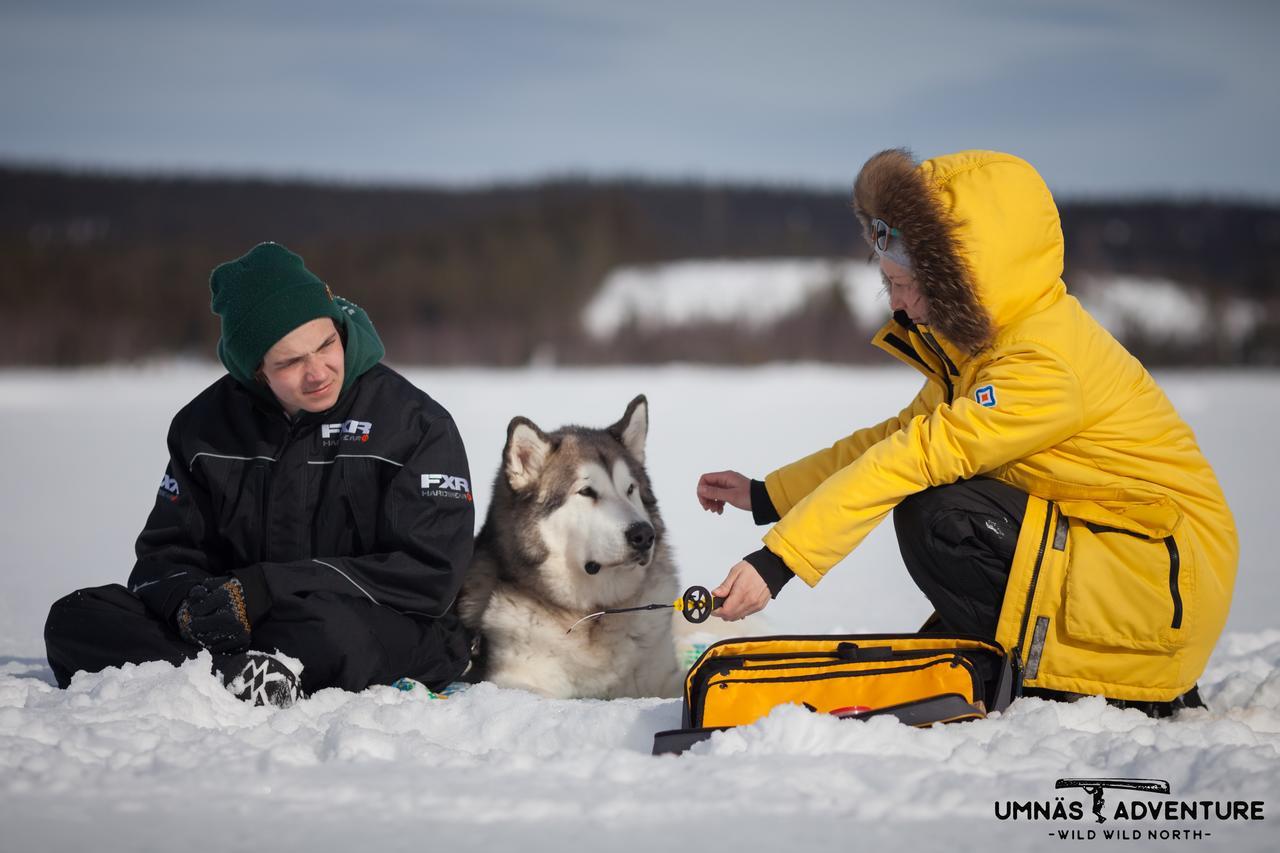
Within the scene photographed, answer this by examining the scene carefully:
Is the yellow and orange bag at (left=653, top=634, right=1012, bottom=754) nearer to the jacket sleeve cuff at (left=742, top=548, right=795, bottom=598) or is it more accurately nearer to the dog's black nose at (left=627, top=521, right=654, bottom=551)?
the jacket sleeve cuff at (left=742, top=548, right=795, bottom=598)

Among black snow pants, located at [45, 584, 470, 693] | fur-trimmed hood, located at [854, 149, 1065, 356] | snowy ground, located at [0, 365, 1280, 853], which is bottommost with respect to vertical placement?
snowy ground, located at [0, 365, 1280, 853]

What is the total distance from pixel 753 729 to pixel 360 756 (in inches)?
39.7

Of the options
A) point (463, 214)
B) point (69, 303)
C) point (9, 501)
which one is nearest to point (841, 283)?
point (463, 214)

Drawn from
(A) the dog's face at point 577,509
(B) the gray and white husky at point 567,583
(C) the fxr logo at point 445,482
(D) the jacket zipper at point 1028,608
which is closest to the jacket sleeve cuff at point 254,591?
(C) the fxr logo at point 445,482

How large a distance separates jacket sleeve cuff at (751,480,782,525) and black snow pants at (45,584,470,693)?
1365 mm

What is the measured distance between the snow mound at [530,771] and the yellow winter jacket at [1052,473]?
0.24 metres

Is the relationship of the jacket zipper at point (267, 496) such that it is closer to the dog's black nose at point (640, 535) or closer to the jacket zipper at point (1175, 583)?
the dog's black nose at point (640, 535)

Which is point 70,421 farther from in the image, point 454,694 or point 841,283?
point 841,283

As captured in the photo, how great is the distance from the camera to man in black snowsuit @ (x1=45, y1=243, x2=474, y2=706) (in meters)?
3.51

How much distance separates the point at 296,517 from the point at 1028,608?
243 cm

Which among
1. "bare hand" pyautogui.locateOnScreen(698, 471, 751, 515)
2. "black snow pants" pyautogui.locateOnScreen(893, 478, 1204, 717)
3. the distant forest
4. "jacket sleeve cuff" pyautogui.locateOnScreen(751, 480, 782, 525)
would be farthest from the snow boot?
the distant forest

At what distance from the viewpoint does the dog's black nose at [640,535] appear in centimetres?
390

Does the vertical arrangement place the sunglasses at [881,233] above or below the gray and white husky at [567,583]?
above

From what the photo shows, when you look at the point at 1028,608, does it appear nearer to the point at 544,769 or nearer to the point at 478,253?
the point at 544,769
